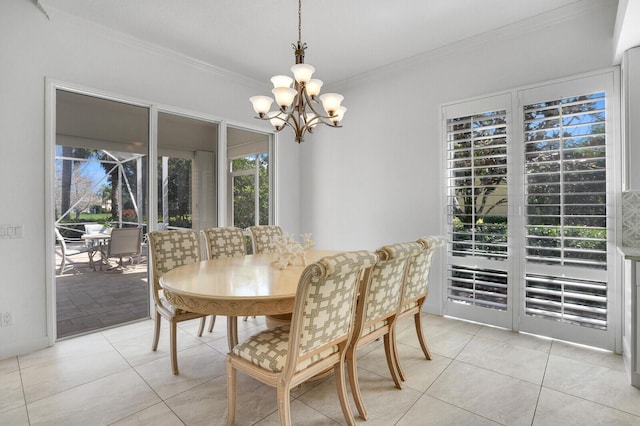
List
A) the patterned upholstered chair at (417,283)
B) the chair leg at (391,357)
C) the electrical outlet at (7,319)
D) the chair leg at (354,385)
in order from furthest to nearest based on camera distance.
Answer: the electrical outlet at (7,319)
the patterned upholstered chair at (417,283)
the chair leg at (391,357)
the chair leg at (354,385)

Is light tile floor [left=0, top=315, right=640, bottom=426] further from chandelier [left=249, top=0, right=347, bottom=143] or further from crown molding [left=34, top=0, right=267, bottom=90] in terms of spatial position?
crown molding [left=34, top=0, right=267, bottom=90]

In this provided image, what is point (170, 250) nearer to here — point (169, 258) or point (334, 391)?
point (169, 258)

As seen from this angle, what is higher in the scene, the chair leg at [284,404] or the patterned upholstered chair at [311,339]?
the patterned upholstered chair at [311,339]

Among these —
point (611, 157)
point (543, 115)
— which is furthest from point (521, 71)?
point (611, 157)

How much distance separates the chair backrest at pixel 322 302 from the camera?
1.44 metres

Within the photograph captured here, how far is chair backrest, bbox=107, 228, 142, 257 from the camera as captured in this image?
11.0 feet

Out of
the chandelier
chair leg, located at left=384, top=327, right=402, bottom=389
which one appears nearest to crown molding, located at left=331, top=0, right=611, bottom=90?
the chandelier

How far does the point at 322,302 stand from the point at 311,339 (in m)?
0.20

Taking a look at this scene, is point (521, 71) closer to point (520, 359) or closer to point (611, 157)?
point (611, 157)

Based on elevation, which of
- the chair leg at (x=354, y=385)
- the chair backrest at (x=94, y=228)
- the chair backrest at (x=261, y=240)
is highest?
the chair backrest at (x=94, y=228)

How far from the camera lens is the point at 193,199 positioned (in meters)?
3.91

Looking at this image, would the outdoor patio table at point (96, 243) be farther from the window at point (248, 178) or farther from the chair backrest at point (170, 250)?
the window at point (248, 178)

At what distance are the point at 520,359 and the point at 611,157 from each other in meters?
A: 1.80

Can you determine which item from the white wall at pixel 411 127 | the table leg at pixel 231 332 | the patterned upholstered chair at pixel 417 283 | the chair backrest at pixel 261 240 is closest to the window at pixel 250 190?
the white wall at pixel 411 127
